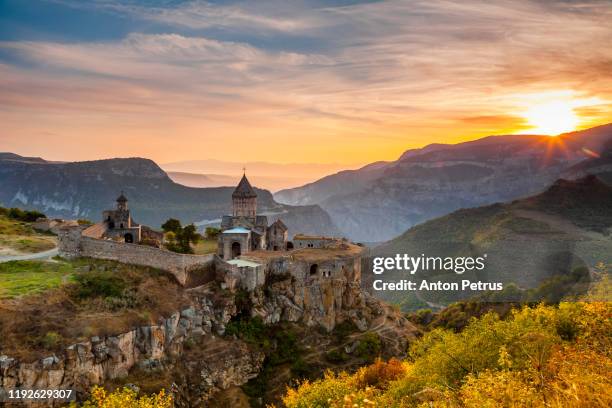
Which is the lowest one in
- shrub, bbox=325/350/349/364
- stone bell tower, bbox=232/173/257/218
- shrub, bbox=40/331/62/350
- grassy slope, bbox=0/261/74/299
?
shrub, bbox=325/350/349/364

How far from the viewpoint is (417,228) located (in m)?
116

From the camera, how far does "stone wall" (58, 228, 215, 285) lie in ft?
117

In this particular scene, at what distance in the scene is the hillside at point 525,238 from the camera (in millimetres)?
75375

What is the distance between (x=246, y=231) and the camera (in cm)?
4591

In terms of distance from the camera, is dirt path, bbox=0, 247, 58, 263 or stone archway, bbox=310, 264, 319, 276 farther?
stone archway, bbox=310, 264, 319, 276

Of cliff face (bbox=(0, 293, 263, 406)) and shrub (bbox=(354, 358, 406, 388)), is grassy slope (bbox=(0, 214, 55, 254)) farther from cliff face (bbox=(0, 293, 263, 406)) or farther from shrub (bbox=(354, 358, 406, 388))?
shrub (bbox=(354, 358, 406, 388))

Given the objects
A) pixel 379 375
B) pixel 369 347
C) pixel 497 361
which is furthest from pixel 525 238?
pixel 497 361

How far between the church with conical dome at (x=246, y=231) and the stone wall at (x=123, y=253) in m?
7.06

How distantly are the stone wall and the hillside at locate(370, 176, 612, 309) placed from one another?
54.6 meters

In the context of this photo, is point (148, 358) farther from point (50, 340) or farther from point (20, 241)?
point (20, 241)

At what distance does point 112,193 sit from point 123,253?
5303 inches

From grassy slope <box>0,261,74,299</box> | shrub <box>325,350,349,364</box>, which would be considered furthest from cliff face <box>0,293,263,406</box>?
shrub <box>325,350,349,364</box>

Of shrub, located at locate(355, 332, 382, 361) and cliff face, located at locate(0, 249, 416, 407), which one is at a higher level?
cliff face, located at locate(0, 249, 416, 407)

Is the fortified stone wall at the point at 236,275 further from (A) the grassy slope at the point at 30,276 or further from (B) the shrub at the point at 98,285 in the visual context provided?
(A) the grassy slope at the point at 30,276
